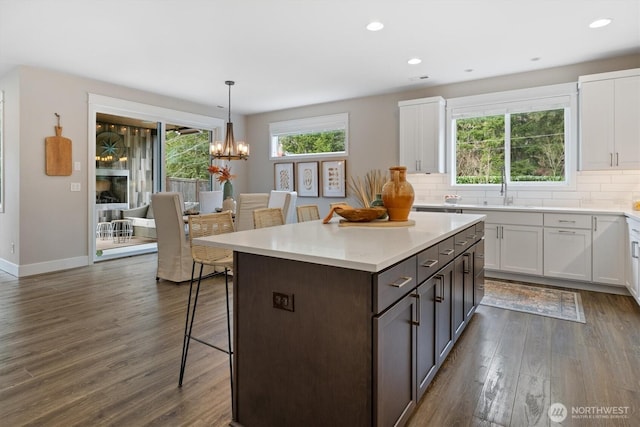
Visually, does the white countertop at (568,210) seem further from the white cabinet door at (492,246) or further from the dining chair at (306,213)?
the dining chair at (306,213)

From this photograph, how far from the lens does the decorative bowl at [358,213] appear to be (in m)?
2.37

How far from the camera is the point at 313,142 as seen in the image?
6.83m

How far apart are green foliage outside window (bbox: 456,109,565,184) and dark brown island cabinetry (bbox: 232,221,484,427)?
3.79 metres

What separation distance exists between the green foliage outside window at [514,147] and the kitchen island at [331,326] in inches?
146

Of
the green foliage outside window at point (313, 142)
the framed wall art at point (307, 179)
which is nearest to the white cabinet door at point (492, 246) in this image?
the green foliage outside window at point (313, 142)

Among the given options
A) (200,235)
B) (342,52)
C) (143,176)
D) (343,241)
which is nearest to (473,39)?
(342,52)

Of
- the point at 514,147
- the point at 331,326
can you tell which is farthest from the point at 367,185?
the point at 331,326

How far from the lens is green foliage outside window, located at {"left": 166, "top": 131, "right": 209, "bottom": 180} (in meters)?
6.49

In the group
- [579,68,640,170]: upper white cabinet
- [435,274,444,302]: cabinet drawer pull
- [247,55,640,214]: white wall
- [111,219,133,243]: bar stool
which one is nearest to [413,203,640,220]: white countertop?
[247,55,640,214]: white wall

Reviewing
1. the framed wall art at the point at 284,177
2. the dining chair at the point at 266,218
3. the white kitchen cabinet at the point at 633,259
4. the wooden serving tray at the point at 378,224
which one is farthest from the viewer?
the framed wall art at the point at 284,177

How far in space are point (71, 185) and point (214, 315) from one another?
3.35 metres

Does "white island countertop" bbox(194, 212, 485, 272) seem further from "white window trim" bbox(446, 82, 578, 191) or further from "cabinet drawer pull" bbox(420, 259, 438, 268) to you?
"white window trim" bbox(446, 82, 578, 191)

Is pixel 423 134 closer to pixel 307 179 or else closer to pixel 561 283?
pixel 307 179

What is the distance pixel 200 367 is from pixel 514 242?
3715mm
